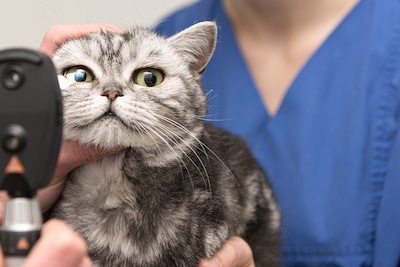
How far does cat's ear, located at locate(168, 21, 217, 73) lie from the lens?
761mm

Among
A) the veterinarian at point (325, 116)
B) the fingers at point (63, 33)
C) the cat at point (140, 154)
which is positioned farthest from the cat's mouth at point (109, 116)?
the veterinarian at point (325, 116)

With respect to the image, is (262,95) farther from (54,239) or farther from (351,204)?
(54,239)

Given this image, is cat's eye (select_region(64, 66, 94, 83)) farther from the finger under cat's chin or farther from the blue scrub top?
the blue scrub top

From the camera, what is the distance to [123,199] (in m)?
0.67

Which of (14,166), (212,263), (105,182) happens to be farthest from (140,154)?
(14,166)

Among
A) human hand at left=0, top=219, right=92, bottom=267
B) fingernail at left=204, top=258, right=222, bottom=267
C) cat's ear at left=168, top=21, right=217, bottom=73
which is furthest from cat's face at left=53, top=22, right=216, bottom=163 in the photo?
human hand at left=0, top=219, right=92, bottom=267

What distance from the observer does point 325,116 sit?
1039 millimetres

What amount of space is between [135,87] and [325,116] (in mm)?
489

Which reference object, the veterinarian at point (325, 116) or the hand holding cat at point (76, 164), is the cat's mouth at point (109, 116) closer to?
the hand holding cat at point (76, 164)

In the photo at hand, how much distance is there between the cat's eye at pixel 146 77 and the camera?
0.68 metres

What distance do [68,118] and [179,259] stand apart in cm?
22

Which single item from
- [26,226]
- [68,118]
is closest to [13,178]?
[26,226]

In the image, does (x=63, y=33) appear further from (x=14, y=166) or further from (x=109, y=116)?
(x=14, y=166)

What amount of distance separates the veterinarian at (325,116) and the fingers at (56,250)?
58cm
